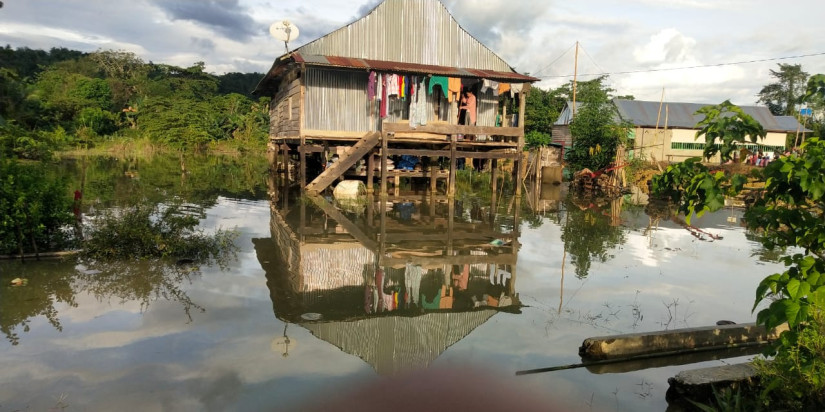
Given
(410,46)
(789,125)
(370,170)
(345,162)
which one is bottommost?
(370,170)

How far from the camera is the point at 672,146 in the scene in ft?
116

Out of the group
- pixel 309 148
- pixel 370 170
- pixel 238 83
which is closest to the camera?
pixel 309 148

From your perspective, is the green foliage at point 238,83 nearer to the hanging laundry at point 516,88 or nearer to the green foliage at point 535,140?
the green foliage at point 535,140

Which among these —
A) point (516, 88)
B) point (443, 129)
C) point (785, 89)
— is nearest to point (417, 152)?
point (443, 129)

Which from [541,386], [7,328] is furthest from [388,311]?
[7,328]

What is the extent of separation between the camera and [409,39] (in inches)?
719

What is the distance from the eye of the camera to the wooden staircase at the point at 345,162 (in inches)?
658

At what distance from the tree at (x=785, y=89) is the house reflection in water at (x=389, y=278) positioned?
177 feet

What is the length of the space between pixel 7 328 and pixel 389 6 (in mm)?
15435

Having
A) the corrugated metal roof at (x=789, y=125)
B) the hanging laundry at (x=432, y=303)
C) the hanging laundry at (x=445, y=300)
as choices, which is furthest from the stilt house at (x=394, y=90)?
the corrugated metal roof at (x=789, y=125)

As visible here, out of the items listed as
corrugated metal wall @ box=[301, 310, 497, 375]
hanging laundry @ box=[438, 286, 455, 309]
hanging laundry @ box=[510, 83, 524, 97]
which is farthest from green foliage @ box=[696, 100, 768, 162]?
hanging laundry @ box=[510, 83, 524, 97]

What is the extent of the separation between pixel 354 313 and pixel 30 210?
503 centimetres

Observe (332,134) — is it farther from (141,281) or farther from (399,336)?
(399,336)

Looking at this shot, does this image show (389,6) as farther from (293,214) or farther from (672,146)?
(672,146)
